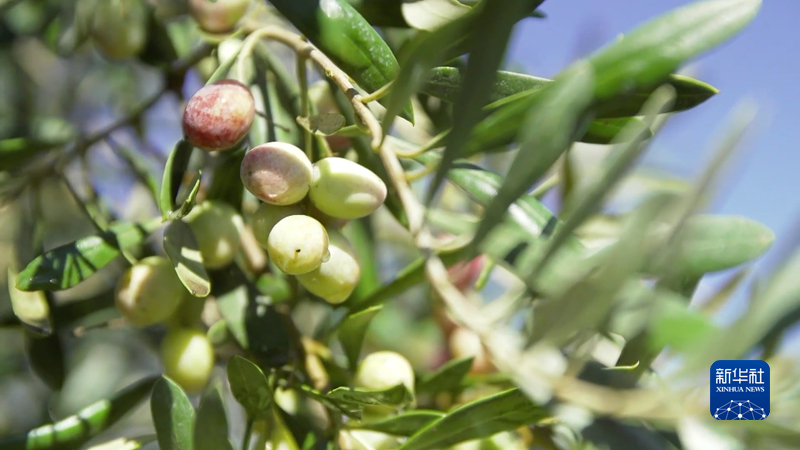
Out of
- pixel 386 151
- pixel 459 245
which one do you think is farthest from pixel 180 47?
pixel 459 245

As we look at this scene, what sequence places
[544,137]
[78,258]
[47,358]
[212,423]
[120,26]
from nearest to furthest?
[544,137] < [212,423] < [78,258] < [47,358] < [120,26]

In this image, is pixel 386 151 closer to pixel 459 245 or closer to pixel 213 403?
pixel 459 245

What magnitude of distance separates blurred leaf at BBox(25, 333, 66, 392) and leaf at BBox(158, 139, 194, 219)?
30cm

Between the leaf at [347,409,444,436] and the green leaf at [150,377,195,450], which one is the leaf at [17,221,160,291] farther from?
the leaf at [347,409,444,436]

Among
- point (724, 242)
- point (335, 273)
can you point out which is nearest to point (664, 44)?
point (724, 242)

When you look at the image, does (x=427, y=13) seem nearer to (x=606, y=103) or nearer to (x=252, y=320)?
(x=606, y=103)

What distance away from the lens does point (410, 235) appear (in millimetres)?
648

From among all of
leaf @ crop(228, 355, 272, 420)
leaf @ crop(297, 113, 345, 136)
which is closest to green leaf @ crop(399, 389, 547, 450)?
leaf @ crop(228, 355, 272, 420)

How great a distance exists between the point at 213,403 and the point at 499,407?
7.9 inches

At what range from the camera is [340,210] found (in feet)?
1.82

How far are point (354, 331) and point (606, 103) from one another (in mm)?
326

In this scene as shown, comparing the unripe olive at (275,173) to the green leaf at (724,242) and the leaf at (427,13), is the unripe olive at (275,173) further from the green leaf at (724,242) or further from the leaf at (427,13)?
the green leaf at (724,242)

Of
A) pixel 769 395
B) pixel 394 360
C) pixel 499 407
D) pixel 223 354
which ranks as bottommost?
pixel 223 354

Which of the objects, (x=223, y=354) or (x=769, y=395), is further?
(x=223, y=354)
